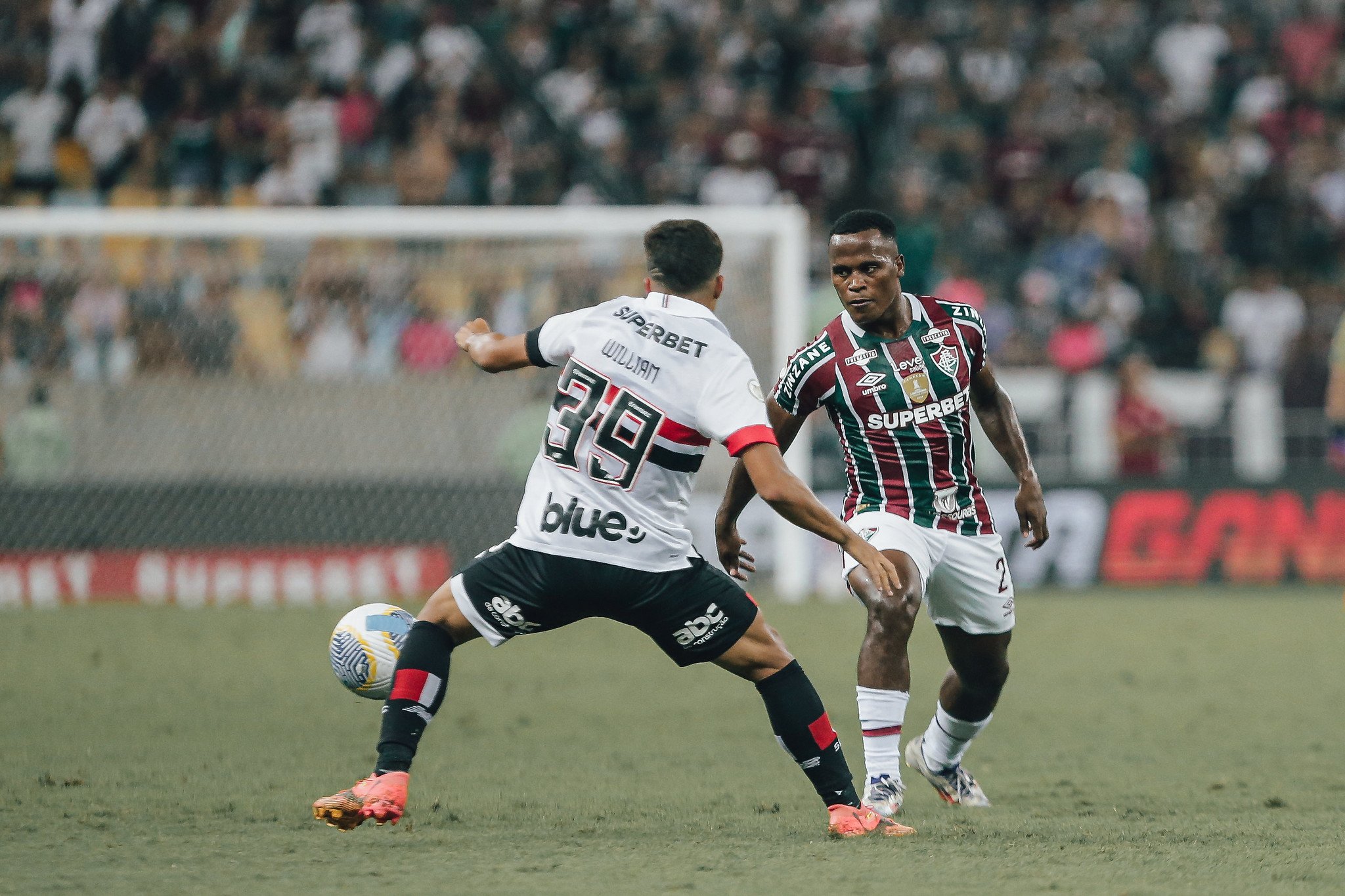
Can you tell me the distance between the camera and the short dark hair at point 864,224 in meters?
6.08

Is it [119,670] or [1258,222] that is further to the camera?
[1258,222]

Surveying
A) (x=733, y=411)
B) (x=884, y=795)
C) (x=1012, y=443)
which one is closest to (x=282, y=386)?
(x=1012, y=443)

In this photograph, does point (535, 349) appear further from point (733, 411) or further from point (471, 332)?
point (733, 411)

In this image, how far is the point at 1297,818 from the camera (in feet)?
19.0

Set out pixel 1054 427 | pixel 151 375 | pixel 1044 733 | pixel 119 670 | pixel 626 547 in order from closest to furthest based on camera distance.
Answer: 1. pixel 626 547
2. pixel 1044 733
3. pixel 119 670
4. pixel 151 375
5. pixel 1054 427

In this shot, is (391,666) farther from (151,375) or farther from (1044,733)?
(151,375)

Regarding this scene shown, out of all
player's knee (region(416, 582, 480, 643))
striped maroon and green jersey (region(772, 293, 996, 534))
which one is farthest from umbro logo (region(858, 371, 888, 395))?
player's knee (region(416, 582, 480, 643))

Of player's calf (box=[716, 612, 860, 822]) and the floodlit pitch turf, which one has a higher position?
player's calf (box=[716, 612, 860, 822])

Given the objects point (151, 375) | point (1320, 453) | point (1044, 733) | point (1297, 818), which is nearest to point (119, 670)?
point (151, 375)

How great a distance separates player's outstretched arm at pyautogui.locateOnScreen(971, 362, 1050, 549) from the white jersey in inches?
57.9

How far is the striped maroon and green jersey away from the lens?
6.23 m

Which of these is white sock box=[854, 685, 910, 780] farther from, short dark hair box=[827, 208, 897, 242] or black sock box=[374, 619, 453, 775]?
short dark hair box=[827, 208, 897, 242]

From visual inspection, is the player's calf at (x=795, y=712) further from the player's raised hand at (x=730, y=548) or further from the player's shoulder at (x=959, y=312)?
the player's shoulder at (x=959, y=312)

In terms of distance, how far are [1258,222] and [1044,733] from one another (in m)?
12.3
